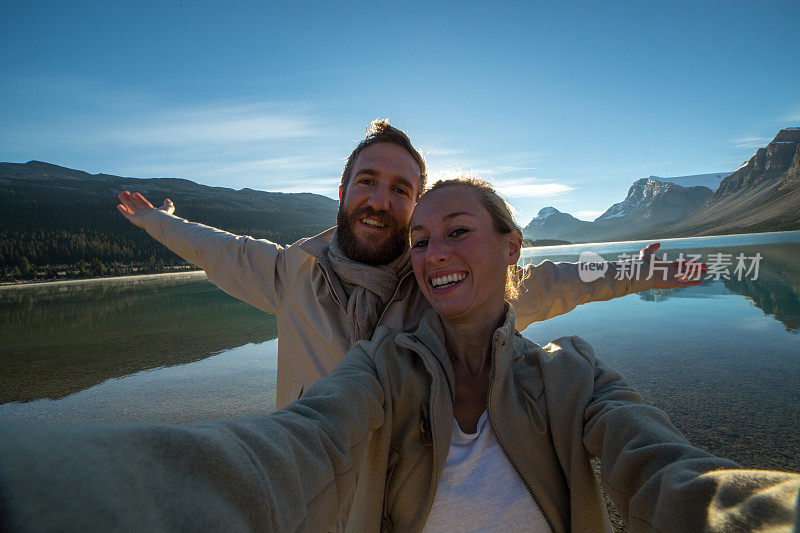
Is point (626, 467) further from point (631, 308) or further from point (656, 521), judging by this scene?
point (631, 308)

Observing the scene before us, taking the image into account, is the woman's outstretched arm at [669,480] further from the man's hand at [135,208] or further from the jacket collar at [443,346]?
the man's hand at [135,208]

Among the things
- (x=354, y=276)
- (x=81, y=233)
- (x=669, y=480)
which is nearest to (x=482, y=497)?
(x=669, y=480)

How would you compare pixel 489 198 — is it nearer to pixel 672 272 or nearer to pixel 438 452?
pixel 438 452

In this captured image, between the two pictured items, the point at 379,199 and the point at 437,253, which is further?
the point at 379,199

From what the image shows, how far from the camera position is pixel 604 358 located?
740cm

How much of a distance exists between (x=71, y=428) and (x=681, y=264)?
158 inches

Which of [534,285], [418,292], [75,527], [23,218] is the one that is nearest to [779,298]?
[534,285]

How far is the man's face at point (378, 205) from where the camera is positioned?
3.07 m

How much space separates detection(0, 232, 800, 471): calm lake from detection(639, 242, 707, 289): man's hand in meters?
2.21

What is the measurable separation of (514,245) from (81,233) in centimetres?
10986

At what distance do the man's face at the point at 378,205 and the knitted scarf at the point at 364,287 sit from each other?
0.15 meters

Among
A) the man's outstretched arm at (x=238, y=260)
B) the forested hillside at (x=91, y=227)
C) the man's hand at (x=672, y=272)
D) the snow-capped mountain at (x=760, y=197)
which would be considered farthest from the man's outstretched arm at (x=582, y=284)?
the snow-capped mountain at (x=760, y=197)

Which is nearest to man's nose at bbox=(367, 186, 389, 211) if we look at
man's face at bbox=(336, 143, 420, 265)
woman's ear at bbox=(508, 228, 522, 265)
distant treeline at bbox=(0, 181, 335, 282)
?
man's face at bbox=(336, 143, 420, 265)

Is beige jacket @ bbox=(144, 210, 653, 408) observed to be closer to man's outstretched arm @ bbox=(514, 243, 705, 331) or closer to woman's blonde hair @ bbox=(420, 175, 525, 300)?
man's outstretched arm @ bbox=(514, 243, 705, 331)
